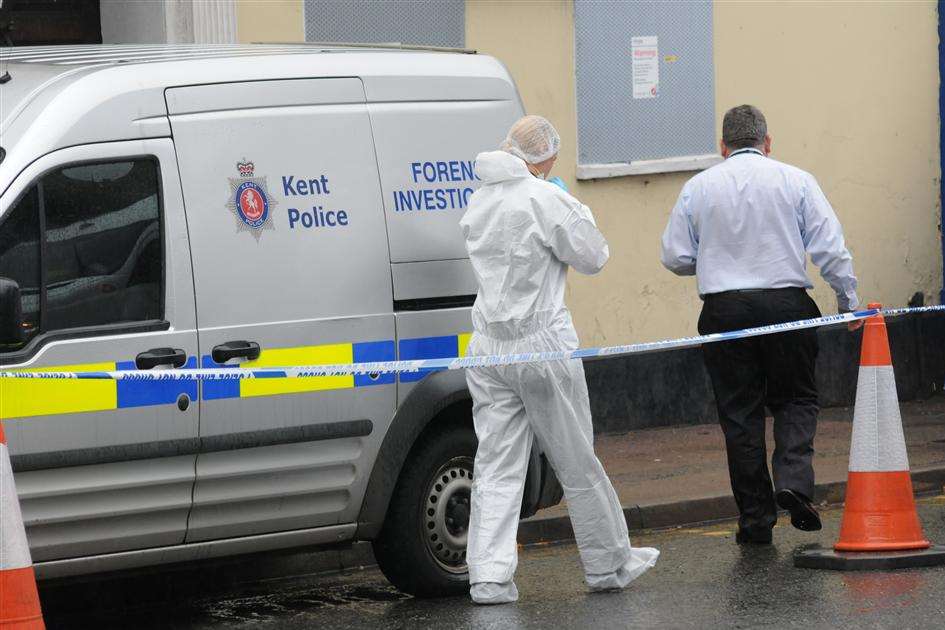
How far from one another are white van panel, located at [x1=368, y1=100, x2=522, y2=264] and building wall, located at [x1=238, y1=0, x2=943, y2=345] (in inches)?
152

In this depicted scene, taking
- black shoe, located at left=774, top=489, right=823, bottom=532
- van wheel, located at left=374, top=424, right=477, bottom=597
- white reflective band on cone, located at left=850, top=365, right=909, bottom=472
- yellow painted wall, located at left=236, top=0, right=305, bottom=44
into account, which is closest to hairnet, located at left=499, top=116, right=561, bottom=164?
van wheel, located at left=374, top=424, right=477, bottom=597

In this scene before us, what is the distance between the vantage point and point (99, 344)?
20.6 feet

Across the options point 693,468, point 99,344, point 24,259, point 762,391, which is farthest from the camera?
point 693,468

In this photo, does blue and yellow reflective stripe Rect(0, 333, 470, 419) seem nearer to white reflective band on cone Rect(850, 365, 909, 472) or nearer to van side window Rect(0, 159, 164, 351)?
van side window Rect(0, 159, 164, 351)

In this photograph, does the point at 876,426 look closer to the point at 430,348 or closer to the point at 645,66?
the point at 430,348

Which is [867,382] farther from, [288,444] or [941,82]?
[941,82]

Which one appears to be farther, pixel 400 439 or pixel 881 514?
pixel 881 514

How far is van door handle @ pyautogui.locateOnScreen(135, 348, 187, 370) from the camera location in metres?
6.39

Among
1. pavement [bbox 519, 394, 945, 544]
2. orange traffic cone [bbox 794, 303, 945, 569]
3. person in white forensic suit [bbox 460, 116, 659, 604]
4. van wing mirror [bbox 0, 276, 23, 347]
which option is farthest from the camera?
pavement [bbox 519, 394, 945, 544]

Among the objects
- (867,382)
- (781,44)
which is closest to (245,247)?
(867,382)

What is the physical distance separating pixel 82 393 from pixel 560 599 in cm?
207

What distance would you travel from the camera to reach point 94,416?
6.23 metres

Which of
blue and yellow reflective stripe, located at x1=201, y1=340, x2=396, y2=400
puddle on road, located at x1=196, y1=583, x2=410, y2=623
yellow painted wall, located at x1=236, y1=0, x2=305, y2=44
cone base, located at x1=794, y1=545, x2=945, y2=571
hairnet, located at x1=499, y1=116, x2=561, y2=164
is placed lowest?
puddle on road, located at x1=196, y1=583, x2=410, y2=623

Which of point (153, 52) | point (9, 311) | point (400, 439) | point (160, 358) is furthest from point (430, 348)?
point (9, 311)
